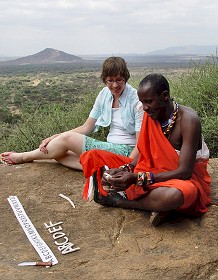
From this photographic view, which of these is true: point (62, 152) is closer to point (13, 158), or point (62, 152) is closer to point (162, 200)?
point (13, 158)

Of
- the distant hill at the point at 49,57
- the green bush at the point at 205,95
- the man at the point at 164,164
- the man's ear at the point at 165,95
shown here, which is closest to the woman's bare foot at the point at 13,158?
the man at the point at 164,164

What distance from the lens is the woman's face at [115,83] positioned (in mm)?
3876

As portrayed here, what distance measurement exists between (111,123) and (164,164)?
113 centimetres

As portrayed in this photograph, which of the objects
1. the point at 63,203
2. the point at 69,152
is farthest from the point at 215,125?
the point at 63,203

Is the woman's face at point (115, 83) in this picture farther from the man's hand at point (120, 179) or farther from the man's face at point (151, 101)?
the man's hand at point (120, 179)

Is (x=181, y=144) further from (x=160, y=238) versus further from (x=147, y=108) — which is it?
(x=160, y=238)

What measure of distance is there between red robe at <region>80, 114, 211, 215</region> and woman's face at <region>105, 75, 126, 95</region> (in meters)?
0.69

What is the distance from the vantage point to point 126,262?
2.78 metres

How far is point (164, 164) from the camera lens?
127 inches

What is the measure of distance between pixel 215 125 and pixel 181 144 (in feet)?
9.89

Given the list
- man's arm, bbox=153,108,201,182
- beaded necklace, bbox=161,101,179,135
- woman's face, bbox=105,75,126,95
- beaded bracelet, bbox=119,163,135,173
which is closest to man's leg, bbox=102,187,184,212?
man's arm, bbox=153,108,201,182

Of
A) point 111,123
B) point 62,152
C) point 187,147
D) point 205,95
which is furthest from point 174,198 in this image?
point 205,95

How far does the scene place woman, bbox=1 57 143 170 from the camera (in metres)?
3.89

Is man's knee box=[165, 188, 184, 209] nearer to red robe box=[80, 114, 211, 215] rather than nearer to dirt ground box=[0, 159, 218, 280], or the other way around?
red robe box=[80, 114, 211, 215]
